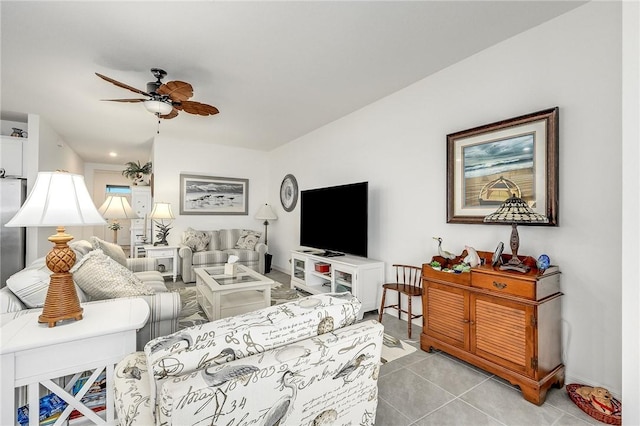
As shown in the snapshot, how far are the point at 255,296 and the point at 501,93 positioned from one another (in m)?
3.14

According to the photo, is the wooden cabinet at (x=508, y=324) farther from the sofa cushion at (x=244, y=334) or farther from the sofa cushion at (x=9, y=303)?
the sofa cushion at (x=9, y=303)

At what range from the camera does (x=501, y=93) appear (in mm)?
2365

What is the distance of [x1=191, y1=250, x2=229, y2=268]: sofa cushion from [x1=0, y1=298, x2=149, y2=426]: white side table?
339 cm

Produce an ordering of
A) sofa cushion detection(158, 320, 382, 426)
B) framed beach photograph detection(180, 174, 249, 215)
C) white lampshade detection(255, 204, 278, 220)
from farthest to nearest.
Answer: white lampshade detection(255, 204, 278, 220) < framed beach photograph detection(180, 174, 249, 215) < sofa cushion detection(158, 320, 382, 426)

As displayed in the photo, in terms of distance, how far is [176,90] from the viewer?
101 inches

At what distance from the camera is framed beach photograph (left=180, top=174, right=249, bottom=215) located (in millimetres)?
5555

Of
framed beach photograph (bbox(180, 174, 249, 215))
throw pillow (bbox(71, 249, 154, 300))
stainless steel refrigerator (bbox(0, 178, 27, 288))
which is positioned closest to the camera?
throw pillow (bbox(71, 249, 154, 300))

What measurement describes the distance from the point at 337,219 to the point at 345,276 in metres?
0.77

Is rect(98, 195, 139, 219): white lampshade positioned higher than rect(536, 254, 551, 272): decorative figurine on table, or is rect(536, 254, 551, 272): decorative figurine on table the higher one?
rect(98, 195, 139, 219): white lampshade

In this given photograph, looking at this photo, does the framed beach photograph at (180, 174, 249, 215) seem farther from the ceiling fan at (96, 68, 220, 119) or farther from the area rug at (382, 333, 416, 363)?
the area rug at (382, 333, 416, 363)

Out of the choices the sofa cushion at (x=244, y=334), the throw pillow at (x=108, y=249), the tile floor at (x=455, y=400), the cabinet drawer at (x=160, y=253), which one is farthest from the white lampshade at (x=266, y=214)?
the sofa cushion at (x=244, y=334)

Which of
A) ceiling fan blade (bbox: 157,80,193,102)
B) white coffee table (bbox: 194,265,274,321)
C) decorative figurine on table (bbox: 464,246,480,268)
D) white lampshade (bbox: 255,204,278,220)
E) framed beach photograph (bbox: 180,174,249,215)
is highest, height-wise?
ceiling fan blade (bbox: 157,80,193,102)
